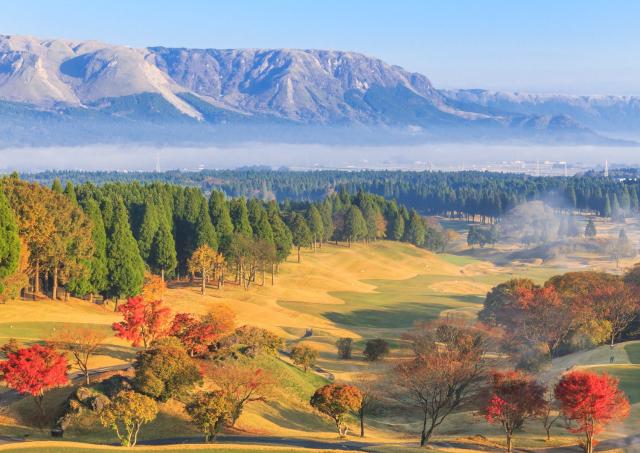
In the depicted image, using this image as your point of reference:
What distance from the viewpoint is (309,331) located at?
84.6m

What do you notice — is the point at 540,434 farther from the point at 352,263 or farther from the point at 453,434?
the point at 352,263

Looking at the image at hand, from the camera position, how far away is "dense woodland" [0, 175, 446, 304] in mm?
73562

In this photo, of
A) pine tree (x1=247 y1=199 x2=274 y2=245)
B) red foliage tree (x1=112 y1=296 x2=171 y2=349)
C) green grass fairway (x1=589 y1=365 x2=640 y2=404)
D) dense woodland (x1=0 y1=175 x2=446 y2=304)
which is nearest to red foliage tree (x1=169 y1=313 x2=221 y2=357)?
red foliage tree (x1=112 y1=296 x2=171 y2=349)

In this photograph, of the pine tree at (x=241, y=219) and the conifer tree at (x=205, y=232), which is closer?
the conifer tree at (x=205, y=232)

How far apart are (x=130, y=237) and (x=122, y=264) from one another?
147 inches

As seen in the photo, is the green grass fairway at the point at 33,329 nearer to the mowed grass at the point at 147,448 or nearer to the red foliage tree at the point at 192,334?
the red foliage tree at the point at 192,334

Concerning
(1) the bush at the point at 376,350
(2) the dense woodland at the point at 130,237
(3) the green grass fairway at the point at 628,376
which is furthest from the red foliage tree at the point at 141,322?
(3) the green grass fairway at the point at 628,376

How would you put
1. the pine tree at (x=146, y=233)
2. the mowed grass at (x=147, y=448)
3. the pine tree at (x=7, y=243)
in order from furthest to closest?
the pine tree at (x=146, y=233) < the pine tree at (x=7, y=243) < the mowed grass at (x=147, y=448)

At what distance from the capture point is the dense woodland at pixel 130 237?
241 feet

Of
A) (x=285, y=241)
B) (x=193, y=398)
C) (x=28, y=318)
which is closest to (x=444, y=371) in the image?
(x=193, y=398)

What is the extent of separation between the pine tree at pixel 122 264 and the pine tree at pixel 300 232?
45.3 m

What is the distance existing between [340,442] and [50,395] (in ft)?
56.7

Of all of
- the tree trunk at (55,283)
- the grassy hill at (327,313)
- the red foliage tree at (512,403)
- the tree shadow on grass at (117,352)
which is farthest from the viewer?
the tree trunk at (55,283)

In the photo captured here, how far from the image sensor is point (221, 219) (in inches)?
4313
